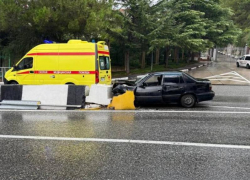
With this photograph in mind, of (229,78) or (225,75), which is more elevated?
(225,75)

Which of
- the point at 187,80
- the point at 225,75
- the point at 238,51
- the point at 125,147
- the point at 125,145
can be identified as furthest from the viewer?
the point at 238,51

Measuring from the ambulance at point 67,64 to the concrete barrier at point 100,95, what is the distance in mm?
1630

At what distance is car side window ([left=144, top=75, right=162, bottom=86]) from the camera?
32.3 ft

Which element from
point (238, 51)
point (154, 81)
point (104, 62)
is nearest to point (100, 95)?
point (154, 81)

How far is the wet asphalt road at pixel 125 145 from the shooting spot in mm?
4160

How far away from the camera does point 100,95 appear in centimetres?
1000

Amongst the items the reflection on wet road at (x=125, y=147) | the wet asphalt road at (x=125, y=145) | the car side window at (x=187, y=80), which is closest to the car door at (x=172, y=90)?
the car side window at (x=187, y=80)

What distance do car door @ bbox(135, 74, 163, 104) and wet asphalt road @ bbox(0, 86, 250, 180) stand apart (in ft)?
3.49

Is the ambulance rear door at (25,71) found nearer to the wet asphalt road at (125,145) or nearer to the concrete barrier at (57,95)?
the concrete barrier at (57,95)

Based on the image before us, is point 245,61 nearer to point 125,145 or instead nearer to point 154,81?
point 154,81

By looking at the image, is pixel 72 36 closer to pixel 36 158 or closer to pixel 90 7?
pixel 90 7

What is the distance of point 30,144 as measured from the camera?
5.48 metres

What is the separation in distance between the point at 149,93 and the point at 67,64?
4.52 meters

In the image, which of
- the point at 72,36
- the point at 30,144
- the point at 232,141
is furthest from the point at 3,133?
the point at 72,36
